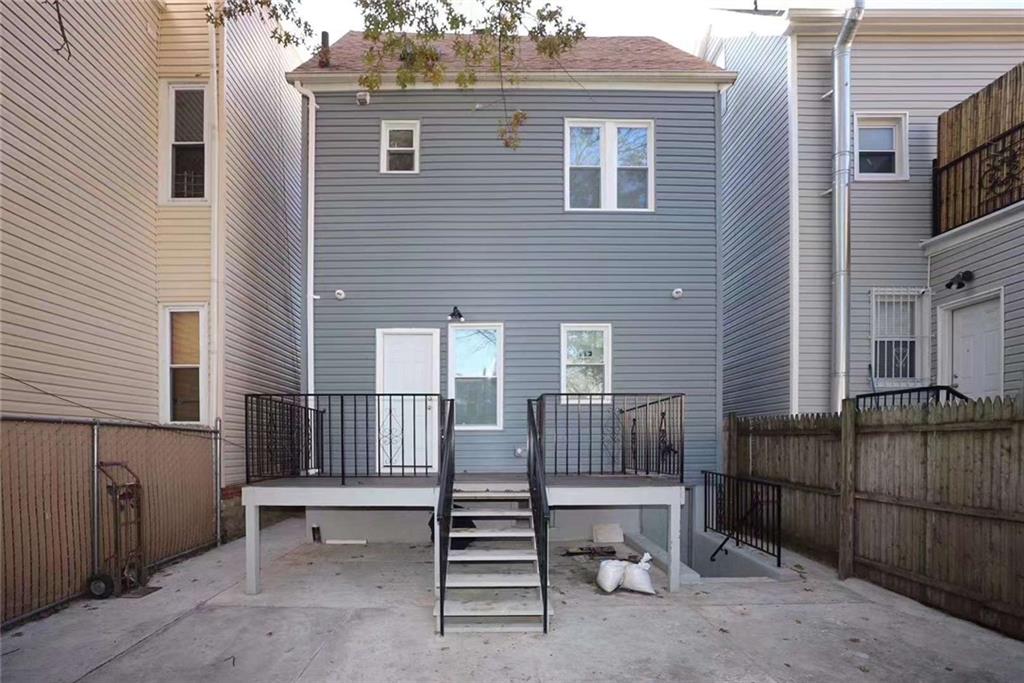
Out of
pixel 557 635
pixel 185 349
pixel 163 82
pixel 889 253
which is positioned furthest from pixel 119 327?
pixel 889 253

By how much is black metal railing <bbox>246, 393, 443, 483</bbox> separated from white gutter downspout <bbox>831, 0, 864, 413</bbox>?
5.46 metres

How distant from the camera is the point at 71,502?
18.3ft

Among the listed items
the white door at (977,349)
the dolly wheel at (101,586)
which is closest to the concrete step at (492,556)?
the dolly wheel at (101,586)

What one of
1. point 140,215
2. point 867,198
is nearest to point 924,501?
point 867,198

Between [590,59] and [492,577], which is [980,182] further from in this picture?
[492,577]

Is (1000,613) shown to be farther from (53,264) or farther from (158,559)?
(53,264)

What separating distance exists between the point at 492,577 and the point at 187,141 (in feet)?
23.4

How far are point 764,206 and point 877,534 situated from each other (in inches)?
224

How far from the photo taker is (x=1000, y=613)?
463 centimetres

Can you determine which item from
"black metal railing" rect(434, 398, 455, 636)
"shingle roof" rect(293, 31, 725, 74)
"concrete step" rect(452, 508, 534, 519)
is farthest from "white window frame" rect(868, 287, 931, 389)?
"black metal railing" rect(434, 398, 455, 636)

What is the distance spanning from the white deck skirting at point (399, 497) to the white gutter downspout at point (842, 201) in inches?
158

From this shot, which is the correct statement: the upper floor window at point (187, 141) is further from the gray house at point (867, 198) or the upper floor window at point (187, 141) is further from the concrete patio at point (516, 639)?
the gray house at point (867, 198)

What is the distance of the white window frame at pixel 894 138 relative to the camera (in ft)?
29.7

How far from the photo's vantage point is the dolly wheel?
5652 millimetres
